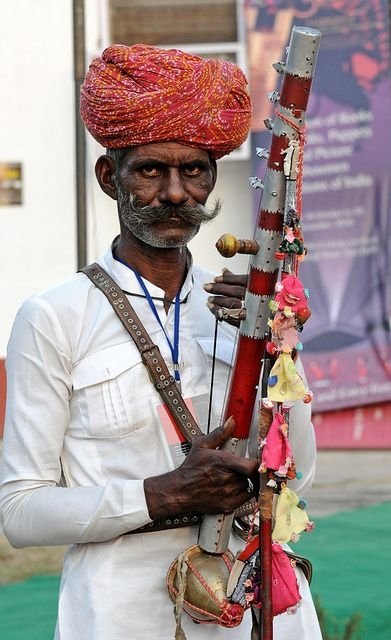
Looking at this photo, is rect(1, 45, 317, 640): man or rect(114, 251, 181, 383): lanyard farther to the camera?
rect(114, 251, 181, 383): lanyard

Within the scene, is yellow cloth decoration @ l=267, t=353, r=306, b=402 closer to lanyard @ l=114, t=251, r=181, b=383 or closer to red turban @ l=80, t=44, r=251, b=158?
lanyard @ l=114, t=251, r=181, b=383

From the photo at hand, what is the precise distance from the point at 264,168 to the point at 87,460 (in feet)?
21.7

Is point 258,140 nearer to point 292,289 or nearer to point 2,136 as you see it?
point 2,136

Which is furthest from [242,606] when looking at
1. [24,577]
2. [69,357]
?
[24,577]

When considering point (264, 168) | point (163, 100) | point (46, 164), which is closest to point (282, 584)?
point (163, 100)

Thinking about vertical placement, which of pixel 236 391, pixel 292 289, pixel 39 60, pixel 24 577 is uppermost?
pixel 292 289

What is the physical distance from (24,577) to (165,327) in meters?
3.85

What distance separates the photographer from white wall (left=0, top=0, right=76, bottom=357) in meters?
9.52

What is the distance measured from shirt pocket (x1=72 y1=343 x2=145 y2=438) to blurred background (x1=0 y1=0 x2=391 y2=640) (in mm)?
5967

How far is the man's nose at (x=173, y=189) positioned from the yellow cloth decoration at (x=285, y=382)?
0.47m

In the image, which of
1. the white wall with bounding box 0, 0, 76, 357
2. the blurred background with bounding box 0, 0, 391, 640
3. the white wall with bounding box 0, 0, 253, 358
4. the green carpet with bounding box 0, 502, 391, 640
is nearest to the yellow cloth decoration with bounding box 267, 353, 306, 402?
the green carpet with bounding box 0, 502, 391, 640

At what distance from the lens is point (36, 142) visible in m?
9.62

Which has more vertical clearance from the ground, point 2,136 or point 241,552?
point 241,552

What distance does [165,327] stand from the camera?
2871mm
